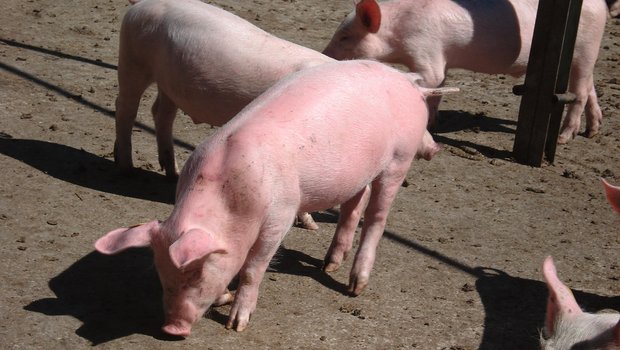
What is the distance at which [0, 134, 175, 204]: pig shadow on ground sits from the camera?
5.49m

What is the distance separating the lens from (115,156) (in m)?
5.75

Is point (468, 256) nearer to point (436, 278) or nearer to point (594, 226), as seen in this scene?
point (436, 278)

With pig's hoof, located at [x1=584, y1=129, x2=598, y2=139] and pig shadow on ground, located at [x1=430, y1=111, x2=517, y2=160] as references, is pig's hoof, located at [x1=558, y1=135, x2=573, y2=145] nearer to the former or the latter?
pig's hoof, located at [x1=584, y1=129, x2=598, y2=139]

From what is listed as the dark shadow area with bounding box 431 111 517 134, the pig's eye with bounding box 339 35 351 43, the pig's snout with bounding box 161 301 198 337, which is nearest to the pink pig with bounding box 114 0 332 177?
the pig's snout with bounding box 161 301 198 337

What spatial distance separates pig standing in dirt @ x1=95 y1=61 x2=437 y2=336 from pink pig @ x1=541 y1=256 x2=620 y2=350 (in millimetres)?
1162

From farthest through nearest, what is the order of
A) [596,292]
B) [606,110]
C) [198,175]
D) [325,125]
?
[606,110]
[596,292]
[325,125]
[198,175]

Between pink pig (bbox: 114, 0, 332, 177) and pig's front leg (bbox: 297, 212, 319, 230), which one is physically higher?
pink pig (bbox: 114, 0, 332, 177)

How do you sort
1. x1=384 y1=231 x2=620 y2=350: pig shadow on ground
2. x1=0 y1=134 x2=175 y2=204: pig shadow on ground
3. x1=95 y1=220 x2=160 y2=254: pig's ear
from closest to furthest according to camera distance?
x1=95 y1=220 x2=160 y2=254: pig's ear
x1=384 y1=231 x2=620 y2=350: pig shadow on ground
x1=0 y1=134 x2=175 y2=204: pig shadow on ground

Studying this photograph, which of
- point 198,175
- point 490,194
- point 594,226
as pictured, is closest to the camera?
point 198,175

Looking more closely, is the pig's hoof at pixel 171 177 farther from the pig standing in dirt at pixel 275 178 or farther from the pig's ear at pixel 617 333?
the pig's ear at pixel 617 333

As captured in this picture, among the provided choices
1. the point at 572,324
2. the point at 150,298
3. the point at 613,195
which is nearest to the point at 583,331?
the point at 572,324

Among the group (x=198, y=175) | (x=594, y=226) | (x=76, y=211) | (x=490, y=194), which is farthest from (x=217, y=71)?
A: (x=594, y=226)

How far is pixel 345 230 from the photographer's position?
4762 millimetres

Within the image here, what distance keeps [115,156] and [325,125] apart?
2001 mm
